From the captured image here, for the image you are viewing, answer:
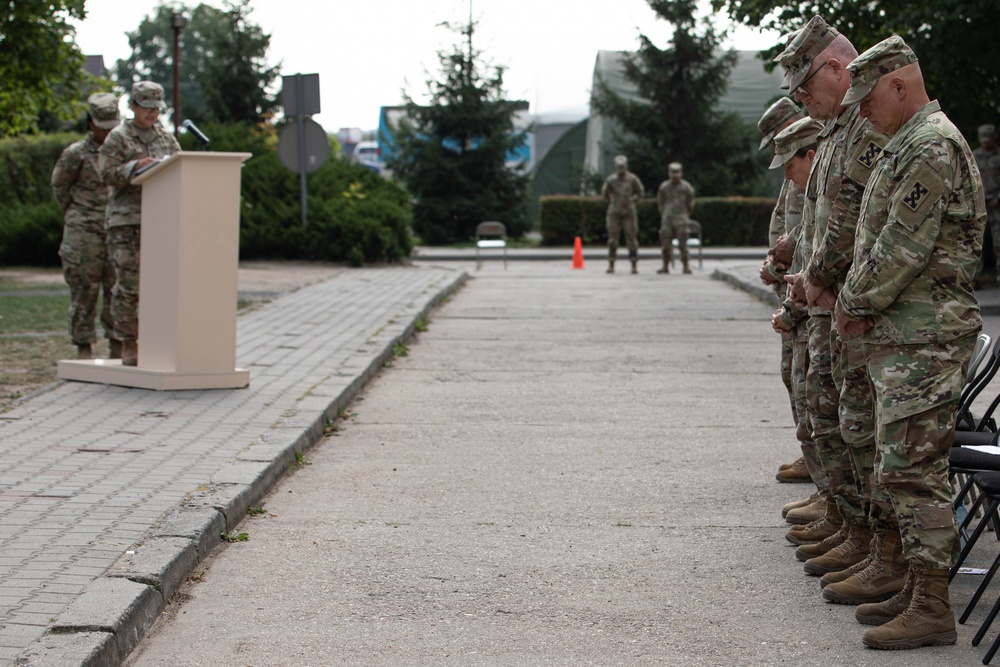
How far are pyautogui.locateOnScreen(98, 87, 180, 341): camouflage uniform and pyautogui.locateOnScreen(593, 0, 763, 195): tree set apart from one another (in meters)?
28.9

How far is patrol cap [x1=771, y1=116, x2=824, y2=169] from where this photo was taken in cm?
606

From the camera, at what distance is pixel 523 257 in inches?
1244

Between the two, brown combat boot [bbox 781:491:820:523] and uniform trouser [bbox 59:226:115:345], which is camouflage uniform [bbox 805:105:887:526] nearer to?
brown combat boot [bbox 781:491:820:523]

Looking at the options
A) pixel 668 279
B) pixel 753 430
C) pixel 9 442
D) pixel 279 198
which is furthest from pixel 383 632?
pixel 279 198

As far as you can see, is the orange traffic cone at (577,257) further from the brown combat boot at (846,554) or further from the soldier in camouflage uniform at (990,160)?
the brown combat boot at (846,554)

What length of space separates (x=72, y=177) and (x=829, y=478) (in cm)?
726

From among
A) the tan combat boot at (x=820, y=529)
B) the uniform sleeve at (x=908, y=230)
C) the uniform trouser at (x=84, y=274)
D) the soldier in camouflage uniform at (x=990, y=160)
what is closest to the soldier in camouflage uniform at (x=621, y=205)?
the soldier in camouflage uniform at (x=990, y=160)

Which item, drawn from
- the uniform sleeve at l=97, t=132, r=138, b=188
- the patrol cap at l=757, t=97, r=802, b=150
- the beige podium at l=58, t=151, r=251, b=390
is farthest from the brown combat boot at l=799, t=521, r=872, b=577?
the uniform sleeve at l=97, t=132, r=138, b=188

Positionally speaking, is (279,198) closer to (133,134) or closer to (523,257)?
(523,257)

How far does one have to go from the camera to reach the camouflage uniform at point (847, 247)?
4816 millimetres

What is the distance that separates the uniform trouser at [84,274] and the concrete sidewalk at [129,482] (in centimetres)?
121

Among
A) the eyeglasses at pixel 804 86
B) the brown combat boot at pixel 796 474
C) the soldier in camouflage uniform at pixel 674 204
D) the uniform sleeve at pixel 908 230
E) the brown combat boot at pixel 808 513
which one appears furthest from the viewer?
the soldier in camouflage uniform at pixel 674 204

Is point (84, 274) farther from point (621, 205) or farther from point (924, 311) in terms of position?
point (621, 205)

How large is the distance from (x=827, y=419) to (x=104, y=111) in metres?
6.96
